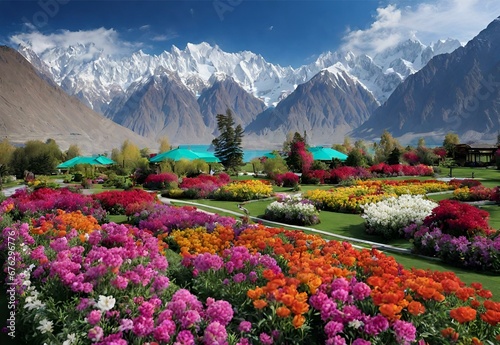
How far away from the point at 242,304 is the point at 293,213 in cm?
993

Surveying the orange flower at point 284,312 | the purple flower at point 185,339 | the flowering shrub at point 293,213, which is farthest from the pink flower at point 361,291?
the flowering shrub at point 293,213

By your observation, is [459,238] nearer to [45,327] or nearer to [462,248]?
[462,248]

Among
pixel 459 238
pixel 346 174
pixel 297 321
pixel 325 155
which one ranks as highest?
pixel 325 155

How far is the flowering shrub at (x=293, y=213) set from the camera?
13.7 metres

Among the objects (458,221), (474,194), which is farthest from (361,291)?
(474,194)

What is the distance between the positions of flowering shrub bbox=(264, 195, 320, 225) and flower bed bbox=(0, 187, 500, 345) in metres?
8.09

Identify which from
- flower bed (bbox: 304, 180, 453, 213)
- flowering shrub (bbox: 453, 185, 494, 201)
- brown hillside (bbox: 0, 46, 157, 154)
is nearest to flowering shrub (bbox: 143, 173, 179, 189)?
flower bed (bbox: 304, 180, 453, 213)

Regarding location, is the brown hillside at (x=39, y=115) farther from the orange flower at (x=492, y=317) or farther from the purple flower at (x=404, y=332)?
the orange flower at (x=492, y=317)

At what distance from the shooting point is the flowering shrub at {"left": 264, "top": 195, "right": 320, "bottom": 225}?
1366 cm

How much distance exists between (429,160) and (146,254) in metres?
45.3

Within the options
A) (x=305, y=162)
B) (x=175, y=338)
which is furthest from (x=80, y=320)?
(x=305, y=162)

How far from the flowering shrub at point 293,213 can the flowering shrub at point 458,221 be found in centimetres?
422

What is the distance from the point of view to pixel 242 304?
4.22 m

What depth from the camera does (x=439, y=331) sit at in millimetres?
3887
